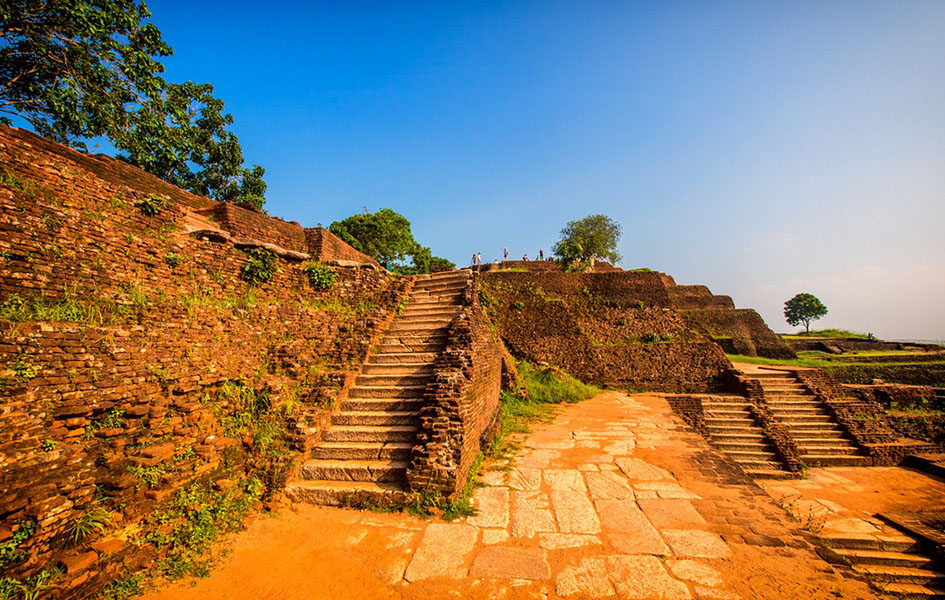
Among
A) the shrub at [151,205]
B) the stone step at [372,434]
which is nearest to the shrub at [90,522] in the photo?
the stone step at [372,434]

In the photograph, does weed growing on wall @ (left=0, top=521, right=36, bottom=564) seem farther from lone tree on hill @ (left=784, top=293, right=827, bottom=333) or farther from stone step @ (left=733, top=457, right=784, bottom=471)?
lone tree on hill @ (left=784, top=293, right=827, bottom=333)

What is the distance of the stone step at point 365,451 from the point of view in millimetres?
4816

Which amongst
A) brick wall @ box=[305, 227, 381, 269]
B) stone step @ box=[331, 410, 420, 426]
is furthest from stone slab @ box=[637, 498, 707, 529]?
brick wall @ box=[305, 227, 381, 269]

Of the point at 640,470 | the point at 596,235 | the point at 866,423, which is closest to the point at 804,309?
the point at 596,235

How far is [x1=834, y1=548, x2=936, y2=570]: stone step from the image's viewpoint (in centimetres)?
532

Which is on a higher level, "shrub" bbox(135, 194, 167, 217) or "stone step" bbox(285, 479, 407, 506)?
"shrub" bbox(135, 194, 167, 217)

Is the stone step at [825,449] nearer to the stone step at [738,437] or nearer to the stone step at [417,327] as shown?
Answer: the stone step at [738,437]

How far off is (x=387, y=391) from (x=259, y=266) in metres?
3.89

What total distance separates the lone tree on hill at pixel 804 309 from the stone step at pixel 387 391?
74.6 m

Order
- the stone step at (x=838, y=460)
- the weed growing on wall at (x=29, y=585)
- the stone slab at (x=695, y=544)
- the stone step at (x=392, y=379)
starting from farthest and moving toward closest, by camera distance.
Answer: the stone step at (x=838, y=460) < the stone step at (x=392, y=379) < the stone slab at (x=695, y=544) < the weed growing on wall at (x=29, y=585)

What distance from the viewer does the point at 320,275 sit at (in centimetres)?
813

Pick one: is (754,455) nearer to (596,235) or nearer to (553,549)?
(553,549)

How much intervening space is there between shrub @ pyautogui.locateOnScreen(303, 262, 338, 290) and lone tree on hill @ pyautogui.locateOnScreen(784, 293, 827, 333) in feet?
247

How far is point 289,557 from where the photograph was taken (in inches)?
129
